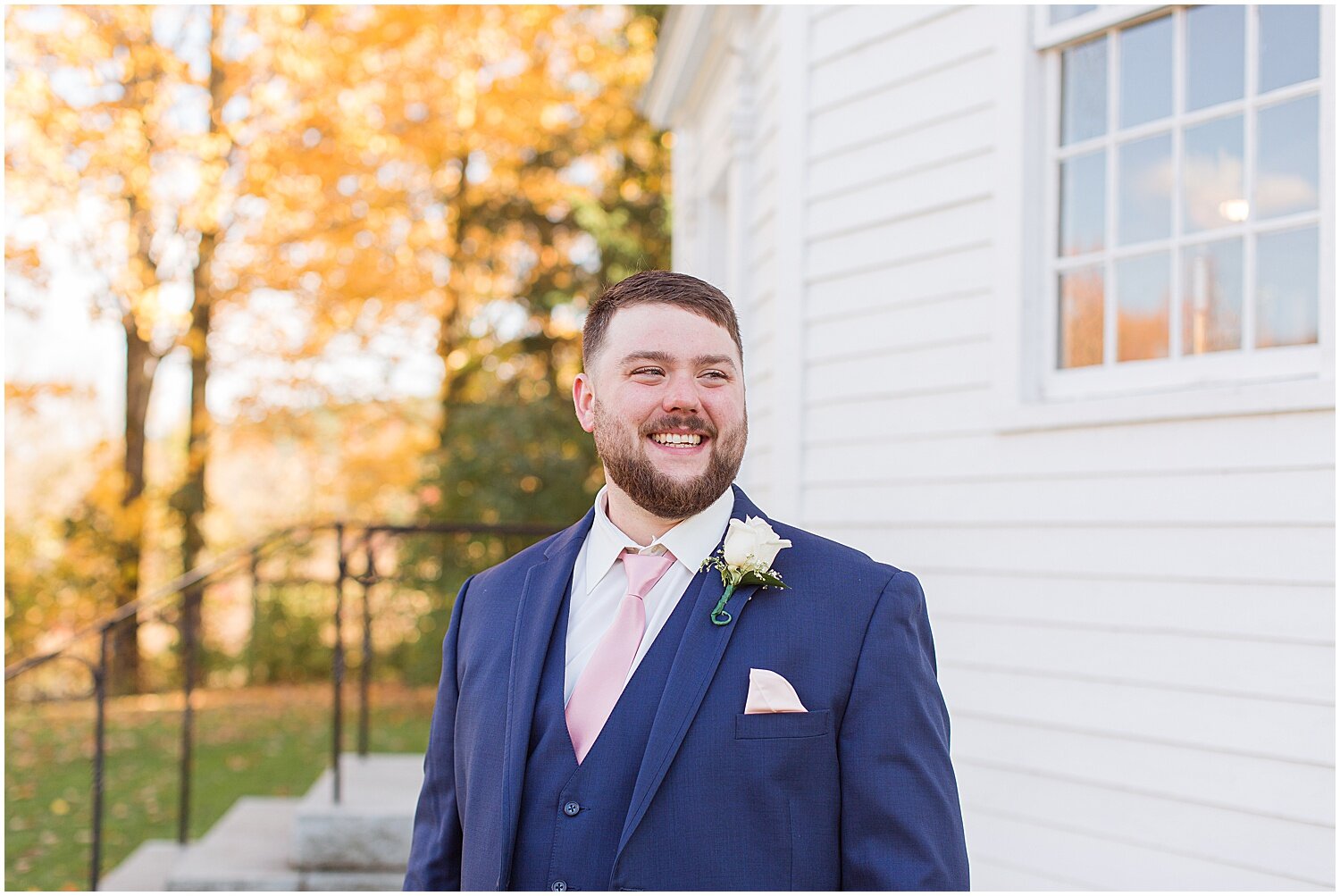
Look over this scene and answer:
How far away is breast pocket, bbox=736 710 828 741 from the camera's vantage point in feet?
6.07

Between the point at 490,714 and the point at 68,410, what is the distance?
15.5 metres

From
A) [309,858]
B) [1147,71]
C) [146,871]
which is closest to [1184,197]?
[1147,71]

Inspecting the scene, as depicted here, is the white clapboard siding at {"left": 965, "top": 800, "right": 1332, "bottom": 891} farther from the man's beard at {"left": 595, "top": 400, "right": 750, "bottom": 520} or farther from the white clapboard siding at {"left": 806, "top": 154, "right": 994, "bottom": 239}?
the man's beard at {"left": 595, "top": 400, "right": 750, "bottom": 520}

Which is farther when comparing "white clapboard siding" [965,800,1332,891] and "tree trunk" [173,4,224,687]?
"tree trunk" [173,4,224,687]

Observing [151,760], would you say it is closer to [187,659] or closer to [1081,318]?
[187,659]

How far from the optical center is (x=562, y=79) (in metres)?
13.0

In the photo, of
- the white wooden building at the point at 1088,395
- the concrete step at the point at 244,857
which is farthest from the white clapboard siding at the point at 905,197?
the concrete step at the point at 244,857

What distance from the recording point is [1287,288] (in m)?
3.39

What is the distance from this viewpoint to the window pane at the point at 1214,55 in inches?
141

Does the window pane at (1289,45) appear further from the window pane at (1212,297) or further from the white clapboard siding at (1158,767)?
the white clapboard siding at (1158,767)

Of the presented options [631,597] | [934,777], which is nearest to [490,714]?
[631,597]

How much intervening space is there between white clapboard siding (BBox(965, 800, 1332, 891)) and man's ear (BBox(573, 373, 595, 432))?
7.99ft

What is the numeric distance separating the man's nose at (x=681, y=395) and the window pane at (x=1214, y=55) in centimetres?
248

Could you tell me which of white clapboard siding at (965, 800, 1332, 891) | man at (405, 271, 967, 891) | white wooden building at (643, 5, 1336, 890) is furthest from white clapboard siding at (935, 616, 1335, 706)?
man at (405, 271, 967, 891)
